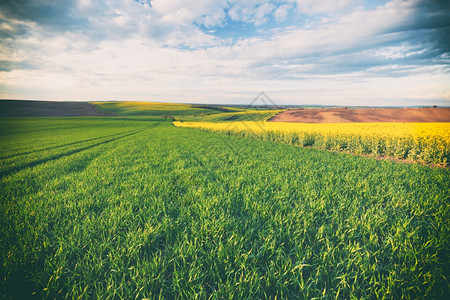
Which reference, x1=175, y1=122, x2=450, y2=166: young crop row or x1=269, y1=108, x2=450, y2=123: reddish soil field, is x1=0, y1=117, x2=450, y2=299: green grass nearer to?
x1=175, y1=122, x2=450, y2=166: young crop row

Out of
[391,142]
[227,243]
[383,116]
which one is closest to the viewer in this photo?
[227,243]

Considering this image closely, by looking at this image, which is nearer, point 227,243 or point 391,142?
point 227,243

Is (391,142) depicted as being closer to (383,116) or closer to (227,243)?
(227,243)

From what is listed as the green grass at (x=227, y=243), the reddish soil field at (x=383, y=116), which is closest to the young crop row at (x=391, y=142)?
the green grass at (x=227, y=243)

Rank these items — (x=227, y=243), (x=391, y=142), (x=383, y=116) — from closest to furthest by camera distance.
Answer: (x=227, y=243) → (x=391, y=142) → (x=383, y=116)

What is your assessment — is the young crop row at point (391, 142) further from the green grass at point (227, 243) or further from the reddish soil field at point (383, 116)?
the reddish soil field at point (383, 116)

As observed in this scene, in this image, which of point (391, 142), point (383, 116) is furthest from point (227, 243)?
point (383, 116)

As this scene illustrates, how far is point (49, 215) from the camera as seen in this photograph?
392cm

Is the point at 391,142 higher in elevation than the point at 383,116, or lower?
lower

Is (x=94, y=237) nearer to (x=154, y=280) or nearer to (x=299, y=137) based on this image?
(x=154, y=280)

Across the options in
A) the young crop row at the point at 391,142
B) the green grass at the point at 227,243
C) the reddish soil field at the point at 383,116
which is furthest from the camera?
the reddish soil field at the point at 383,116

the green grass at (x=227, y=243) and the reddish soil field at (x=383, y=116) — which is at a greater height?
the reddish soil field at (x=383, y=116)

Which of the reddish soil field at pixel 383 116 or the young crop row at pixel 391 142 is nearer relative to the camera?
the young crop row at pixel 391 142

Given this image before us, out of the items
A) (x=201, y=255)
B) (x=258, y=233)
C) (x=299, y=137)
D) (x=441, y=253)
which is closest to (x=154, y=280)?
(x=201, y=255)
